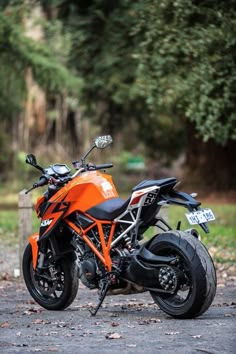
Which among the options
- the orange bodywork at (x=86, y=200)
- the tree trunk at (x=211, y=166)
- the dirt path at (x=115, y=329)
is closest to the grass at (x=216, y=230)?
the tree trunk at (x=211, y=166)

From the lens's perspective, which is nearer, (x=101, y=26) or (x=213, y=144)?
(x=101, y=26)

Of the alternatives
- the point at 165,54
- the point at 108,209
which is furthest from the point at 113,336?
the point at 165,54

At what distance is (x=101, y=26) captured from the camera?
88.3 ft

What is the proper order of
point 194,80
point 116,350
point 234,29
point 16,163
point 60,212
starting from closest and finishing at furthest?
point 116,350 → point 60,212 → point 234,29 → point 194,80 → point 16,163

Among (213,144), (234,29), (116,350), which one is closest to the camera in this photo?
(116,350)

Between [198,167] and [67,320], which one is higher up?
[67,320]

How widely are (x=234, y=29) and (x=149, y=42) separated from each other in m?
3.18

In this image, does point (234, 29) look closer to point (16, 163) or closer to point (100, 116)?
point (100, 116)

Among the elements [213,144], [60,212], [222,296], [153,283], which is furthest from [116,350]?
[213,144]

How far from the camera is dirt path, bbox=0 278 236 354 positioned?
7699 millimetres

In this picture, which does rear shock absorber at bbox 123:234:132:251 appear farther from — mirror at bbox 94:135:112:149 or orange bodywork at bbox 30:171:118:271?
mirror at bbox 94:135:112:149

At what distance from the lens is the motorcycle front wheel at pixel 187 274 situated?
891cm

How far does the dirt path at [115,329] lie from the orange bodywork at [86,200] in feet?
2.17

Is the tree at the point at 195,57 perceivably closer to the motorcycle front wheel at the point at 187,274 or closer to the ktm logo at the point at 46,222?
the ktm logo at the point at 46,222
